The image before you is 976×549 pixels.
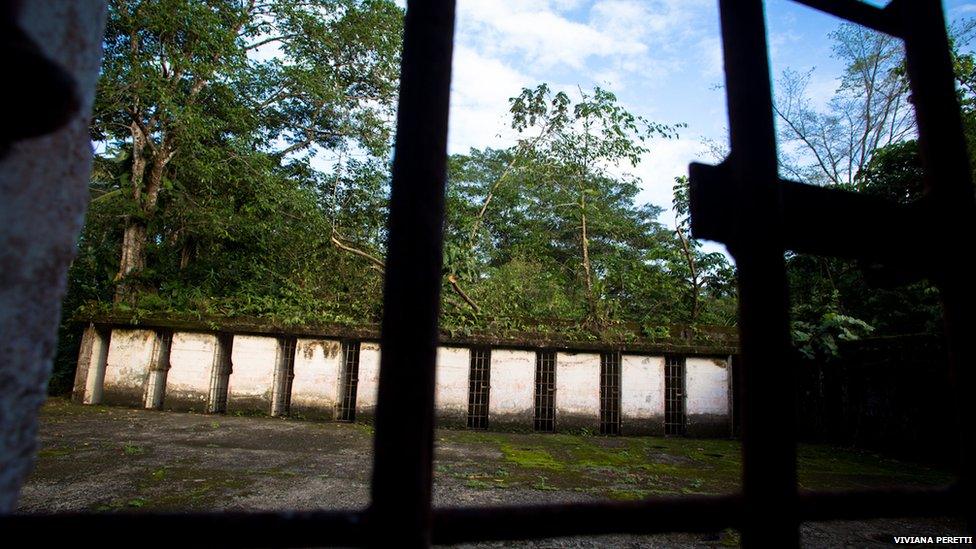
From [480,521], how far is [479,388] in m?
11.5

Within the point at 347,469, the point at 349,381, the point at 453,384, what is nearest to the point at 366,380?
the point at 349,381

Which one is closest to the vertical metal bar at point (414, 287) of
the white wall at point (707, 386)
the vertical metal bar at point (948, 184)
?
the vertical metal bar at point (948, 184)

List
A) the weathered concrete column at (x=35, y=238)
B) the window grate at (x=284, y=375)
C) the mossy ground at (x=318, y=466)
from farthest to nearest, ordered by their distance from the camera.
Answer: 1. the window grate at (x=284, y=375)
2. the mossy ground at (x=318, y=466)
3. the weathered concrete column at (x=35, y=238)

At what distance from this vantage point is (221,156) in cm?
1309

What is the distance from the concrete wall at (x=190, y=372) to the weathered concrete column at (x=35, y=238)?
42.5ft

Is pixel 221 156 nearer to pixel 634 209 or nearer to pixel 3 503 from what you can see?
pixel 3 503

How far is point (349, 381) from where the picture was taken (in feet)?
40.9

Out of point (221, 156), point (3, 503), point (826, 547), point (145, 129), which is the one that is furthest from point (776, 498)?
point (145, 129)

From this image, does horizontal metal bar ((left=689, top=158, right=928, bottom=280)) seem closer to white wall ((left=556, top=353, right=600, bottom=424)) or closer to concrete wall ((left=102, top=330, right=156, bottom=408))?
white wall ((left=556, top=353, right=600, bottom=424))

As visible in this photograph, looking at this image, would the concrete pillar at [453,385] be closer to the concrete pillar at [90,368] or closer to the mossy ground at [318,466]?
the mossy ground at [318,466]

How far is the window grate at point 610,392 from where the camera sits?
12078 millimetres

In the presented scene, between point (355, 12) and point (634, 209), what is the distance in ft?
60.3

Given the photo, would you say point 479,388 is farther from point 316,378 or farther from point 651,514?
point 651,514

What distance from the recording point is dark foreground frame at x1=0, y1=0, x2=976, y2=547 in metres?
0.85
